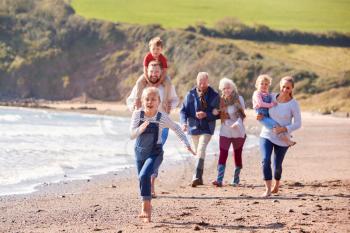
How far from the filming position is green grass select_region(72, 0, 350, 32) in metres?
68.9

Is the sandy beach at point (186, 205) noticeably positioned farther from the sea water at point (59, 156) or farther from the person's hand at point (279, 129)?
the person's hand at point (279, 129)

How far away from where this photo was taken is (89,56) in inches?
2665

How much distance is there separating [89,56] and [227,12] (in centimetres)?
1439

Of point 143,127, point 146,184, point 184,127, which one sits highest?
point 143,127

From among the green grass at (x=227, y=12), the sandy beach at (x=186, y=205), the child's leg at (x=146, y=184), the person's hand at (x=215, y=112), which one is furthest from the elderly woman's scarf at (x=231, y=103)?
the green grass at (x=227, y=12)

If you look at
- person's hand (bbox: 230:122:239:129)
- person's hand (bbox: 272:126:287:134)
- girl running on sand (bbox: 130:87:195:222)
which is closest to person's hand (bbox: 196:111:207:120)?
person's hand (bbox: 230:122:239:129)

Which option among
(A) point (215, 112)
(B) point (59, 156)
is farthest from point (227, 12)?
(A) point (215, 112)

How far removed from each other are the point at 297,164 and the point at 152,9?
201 ft

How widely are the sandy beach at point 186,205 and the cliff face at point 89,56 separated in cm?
4449

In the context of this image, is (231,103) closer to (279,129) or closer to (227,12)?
(279,129)

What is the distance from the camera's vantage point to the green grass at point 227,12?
226 feet

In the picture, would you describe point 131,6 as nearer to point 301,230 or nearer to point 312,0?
point 312,0

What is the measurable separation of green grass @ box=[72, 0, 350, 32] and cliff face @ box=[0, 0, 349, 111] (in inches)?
104

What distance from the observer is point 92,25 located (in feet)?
227
